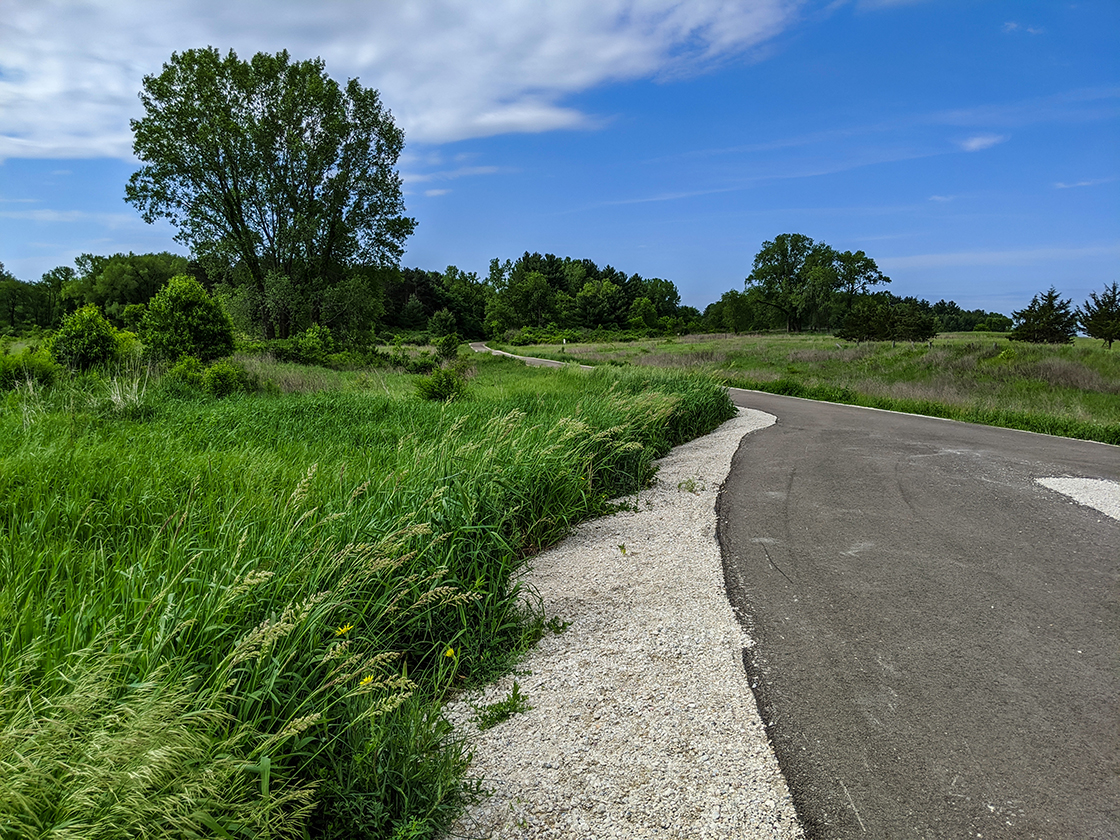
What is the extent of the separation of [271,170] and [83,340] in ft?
61.3

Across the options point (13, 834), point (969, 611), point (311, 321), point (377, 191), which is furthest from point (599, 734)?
point (377, 191)

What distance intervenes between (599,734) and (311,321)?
3160 cm

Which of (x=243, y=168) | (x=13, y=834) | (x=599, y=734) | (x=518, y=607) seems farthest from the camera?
(x=243, y=168)

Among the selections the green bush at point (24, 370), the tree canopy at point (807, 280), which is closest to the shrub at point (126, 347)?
the green bush at point (24, 370)

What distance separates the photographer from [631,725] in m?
3.16

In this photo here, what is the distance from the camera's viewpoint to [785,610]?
4430 millimetres

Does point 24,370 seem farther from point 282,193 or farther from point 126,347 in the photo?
point 282,193

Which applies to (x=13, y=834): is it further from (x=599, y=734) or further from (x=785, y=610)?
(x=785, y=610)

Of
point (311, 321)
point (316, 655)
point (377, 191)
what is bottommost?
→ point (316, 655)

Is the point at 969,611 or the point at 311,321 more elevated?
the point at 311,321

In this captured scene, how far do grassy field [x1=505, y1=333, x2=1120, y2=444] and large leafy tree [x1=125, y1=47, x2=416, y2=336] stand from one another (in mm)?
17342

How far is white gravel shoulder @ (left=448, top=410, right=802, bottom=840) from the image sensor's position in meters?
2.57

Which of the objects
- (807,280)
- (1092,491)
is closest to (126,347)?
(1092,491)

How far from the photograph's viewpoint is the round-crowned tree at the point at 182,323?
58.6ft
